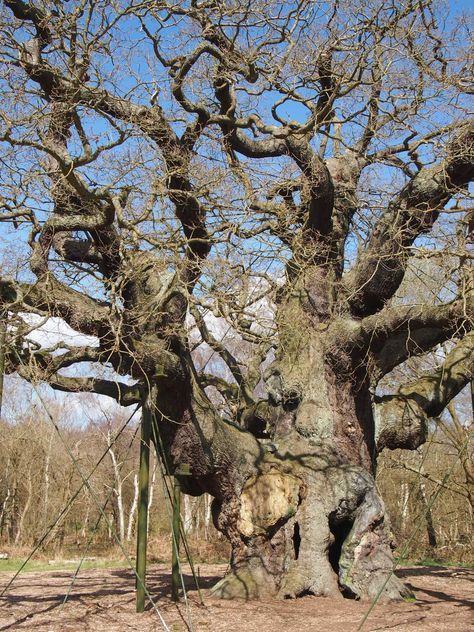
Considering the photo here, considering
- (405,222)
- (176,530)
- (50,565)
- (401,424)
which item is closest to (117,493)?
(50,565)

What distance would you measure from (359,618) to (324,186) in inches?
197

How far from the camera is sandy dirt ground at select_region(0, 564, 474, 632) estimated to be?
5.89 m

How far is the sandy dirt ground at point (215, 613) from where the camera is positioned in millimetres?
5887

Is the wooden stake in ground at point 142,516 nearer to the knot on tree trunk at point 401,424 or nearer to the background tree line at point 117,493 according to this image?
the knot on tree trunk at point 401,424

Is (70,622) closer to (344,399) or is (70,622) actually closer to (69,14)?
(344,399)

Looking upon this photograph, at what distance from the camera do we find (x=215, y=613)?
6.54 m

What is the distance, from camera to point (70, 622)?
19.6 feet

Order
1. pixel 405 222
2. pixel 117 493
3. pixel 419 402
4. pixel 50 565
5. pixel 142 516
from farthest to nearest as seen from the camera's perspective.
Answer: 1. pixel 117 493
2. pixel 50 565
3. pixel 419 402
4. pixel 405 222
5. pixel 142 516

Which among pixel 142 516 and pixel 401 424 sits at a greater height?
pixel 401 424

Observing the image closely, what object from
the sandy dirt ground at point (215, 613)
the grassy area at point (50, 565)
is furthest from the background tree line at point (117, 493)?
the sandy dirt ground at point (215, 613)

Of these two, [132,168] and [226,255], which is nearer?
[132,168]

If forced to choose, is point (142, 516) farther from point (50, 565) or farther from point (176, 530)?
point (50, 565)

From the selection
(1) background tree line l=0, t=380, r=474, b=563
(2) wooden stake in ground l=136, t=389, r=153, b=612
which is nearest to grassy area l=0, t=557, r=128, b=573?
(1) background tree line l=0, t=380, r=474, b=563

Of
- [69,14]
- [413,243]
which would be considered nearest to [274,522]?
[413,243]
